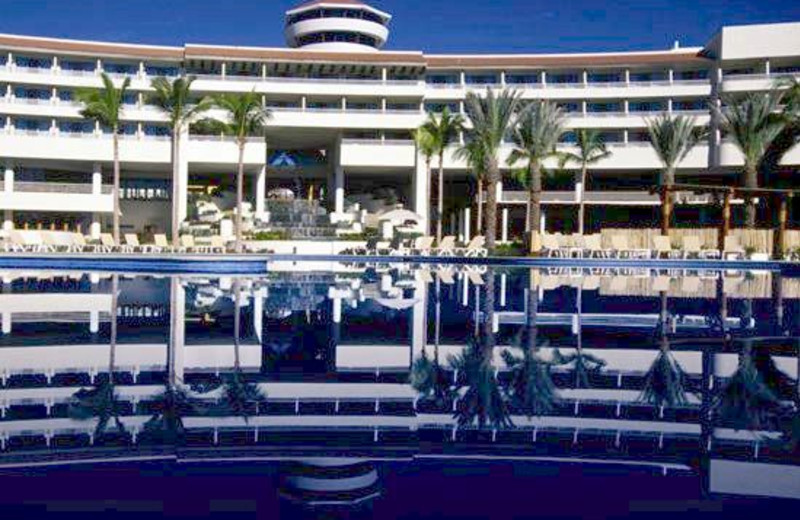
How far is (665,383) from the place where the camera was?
6.86 meters

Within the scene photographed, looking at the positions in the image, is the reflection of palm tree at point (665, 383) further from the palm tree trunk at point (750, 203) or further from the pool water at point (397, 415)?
the palm tree trunk at point (750, 203)

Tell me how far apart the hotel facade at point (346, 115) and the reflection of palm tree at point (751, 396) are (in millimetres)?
38228

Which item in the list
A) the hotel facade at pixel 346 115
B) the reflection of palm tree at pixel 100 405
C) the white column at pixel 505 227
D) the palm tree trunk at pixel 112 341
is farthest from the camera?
the white column at pixel 505 227

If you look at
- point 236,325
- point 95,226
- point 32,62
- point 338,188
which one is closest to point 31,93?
point 32,62

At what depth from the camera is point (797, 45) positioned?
153 ft

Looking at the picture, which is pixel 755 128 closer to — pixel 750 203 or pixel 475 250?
pixel 750 203

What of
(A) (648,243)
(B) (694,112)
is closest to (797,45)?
(B) (694,112)

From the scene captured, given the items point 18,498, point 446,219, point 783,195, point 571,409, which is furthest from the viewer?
point 446,219

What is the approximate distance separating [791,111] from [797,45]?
30.3 feet

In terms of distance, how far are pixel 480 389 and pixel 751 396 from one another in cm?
212

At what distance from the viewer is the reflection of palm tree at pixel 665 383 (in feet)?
20.0

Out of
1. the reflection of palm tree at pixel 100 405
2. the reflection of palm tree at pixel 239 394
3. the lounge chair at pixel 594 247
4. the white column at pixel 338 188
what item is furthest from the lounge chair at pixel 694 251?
the reflection of palm tree at pixel 100 405

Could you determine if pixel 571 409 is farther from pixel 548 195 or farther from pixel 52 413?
pixel 548 195

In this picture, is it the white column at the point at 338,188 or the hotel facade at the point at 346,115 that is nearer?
the hotel facade at the point at 346,115
